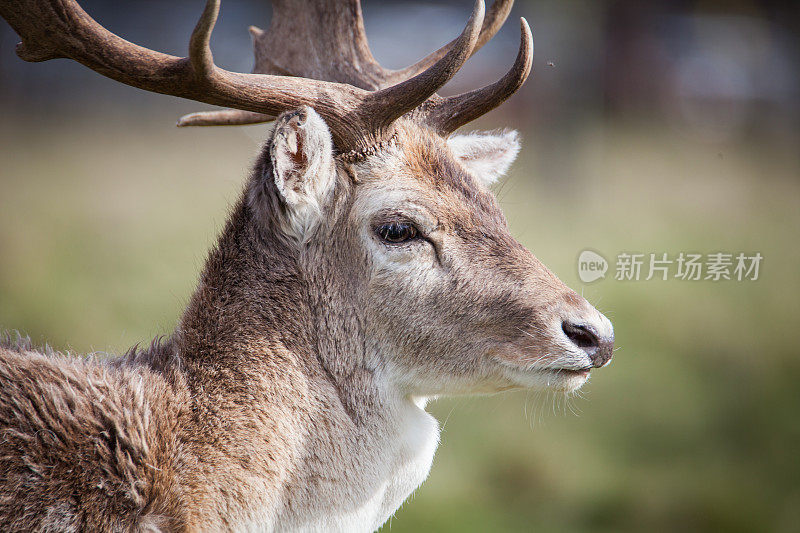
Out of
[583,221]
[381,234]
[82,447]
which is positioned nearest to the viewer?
[82,447]

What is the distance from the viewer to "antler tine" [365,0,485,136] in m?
2.76

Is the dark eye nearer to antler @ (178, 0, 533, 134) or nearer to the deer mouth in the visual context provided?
the deer mouth

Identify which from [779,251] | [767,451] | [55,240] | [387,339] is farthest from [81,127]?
[779,251]

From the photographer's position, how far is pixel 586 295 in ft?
28.1

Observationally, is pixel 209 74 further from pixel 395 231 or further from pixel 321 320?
pixel 321 320

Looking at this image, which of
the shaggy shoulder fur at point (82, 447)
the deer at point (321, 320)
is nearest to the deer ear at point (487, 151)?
the deer at point (321, 320)

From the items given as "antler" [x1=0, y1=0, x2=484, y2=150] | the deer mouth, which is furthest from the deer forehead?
the deer mouth

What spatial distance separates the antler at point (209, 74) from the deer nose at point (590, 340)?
103 cm

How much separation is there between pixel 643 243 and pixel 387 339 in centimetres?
836

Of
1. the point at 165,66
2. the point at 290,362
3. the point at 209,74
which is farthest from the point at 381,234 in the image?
the point at 165,66

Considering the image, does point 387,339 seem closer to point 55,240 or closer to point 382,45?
point 55,240

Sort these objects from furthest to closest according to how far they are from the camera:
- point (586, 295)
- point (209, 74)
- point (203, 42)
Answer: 1. point (586, 295)
2. point (209, 74)
3. point (203, 42)

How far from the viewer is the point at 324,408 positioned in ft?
8.96

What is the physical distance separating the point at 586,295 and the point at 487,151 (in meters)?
5.29
